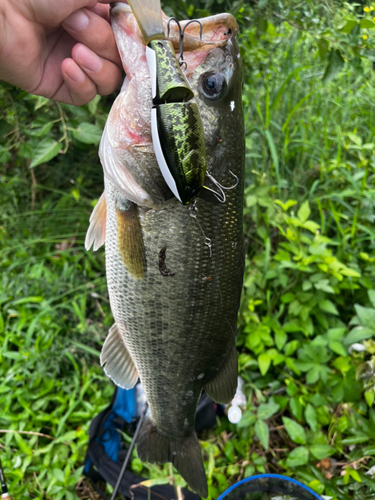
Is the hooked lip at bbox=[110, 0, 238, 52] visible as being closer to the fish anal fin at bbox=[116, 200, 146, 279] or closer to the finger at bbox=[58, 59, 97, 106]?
the finger at bbox=[58, 59, 97, 106]

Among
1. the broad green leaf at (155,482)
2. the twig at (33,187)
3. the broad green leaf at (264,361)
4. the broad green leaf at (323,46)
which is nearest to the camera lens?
the broad green leaf at (323,46)

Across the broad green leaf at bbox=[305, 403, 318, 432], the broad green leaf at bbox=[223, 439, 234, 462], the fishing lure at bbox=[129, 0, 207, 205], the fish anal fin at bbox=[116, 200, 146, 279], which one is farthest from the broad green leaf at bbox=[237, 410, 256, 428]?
the fishing lure at bbox=[129, 0, 207, 205]

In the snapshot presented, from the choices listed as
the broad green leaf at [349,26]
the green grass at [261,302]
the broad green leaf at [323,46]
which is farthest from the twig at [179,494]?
the broad green leaf at [349,26]

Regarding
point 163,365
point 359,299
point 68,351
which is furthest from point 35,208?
point 359,299

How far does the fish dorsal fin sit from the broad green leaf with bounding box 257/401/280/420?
4.84ft

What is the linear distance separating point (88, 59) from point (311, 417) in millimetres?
2154

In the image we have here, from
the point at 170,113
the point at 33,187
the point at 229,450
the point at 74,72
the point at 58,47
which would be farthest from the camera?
the point at 33,187

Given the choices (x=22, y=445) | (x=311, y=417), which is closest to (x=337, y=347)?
(x=311, y=417)

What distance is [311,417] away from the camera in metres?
1.93

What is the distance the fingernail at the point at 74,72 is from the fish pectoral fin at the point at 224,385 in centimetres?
127

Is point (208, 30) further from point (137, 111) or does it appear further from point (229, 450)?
point (229, 450)

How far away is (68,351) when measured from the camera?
246 centimetres

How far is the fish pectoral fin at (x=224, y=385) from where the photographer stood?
1.42 metres

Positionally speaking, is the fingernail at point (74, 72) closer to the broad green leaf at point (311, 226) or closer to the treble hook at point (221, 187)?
the treble hook at point (221, 187)
